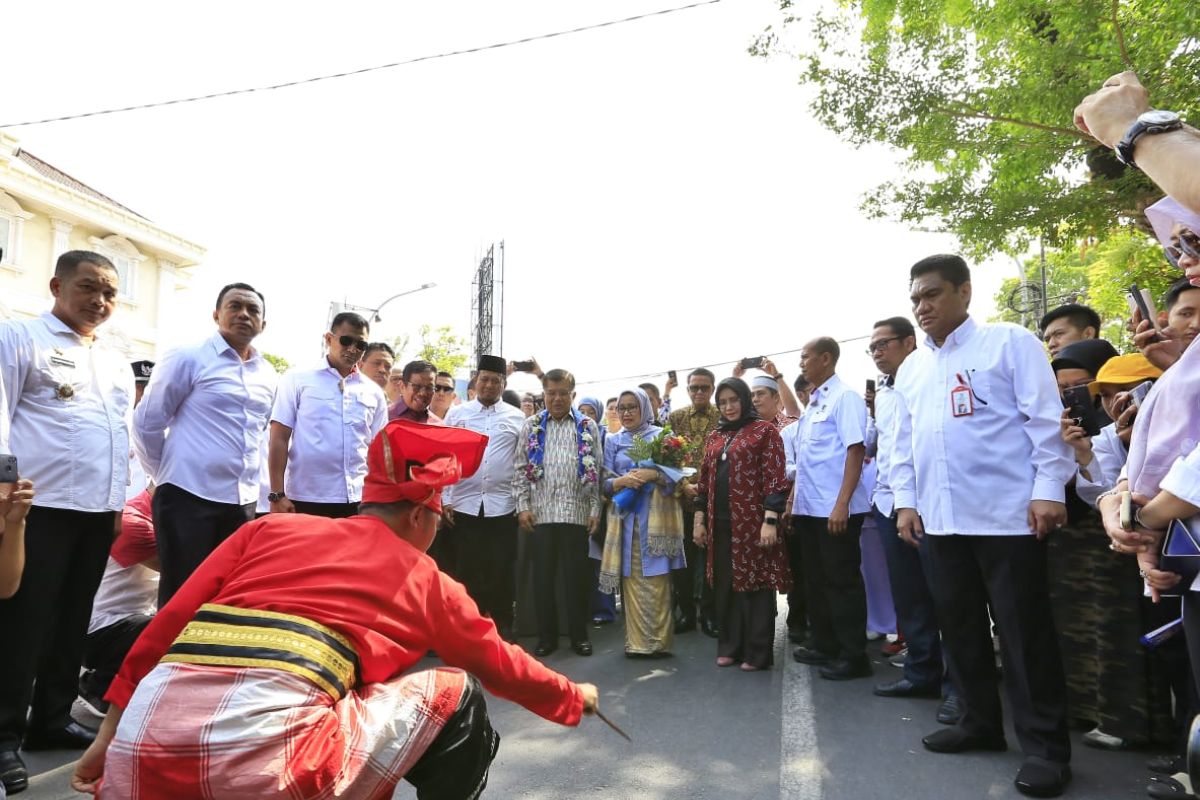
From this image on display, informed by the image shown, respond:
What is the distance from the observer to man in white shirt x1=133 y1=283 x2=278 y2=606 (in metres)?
4.18

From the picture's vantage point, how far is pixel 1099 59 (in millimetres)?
7441

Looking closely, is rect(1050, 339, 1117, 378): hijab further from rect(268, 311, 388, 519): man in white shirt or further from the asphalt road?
rect(268, 311, 388, 519): man in white shirt

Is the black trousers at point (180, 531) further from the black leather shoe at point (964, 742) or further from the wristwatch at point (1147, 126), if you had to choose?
the wristwatch at point (1147, 126)

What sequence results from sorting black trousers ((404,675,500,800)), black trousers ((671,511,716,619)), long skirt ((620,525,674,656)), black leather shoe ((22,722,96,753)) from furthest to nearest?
black trousers ((671,511,716,619)), long skirt ((620,525,674,656)), black leather shoe ((22,722,96,753)), black trousers ((404,675,500,800))

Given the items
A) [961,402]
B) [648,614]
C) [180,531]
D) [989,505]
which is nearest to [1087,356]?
[961,402]

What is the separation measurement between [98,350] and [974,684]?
187 inches

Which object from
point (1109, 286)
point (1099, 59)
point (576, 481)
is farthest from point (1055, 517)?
point (1109, 286)

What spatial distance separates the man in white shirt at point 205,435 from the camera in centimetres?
418

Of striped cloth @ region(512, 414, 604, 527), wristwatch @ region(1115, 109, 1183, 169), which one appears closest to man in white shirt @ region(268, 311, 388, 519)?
striped cloth @ region(512, 414, 604, 527)

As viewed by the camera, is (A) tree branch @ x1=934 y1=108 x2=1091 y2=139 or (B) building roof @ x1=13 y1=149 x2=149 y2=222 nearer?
(A) tree branch @ x1=934 y1=108 x2=1091 y2=139

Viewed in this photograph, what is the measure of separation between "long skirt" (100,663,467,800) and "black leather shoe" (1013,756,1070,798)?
2719mm

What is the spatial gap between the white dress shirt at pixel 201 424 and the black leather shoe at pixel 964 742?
12.8ft

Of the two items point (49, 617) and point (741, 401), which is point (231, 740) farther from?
point (741, 401)

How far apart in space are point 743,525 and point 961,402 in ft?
7.48
